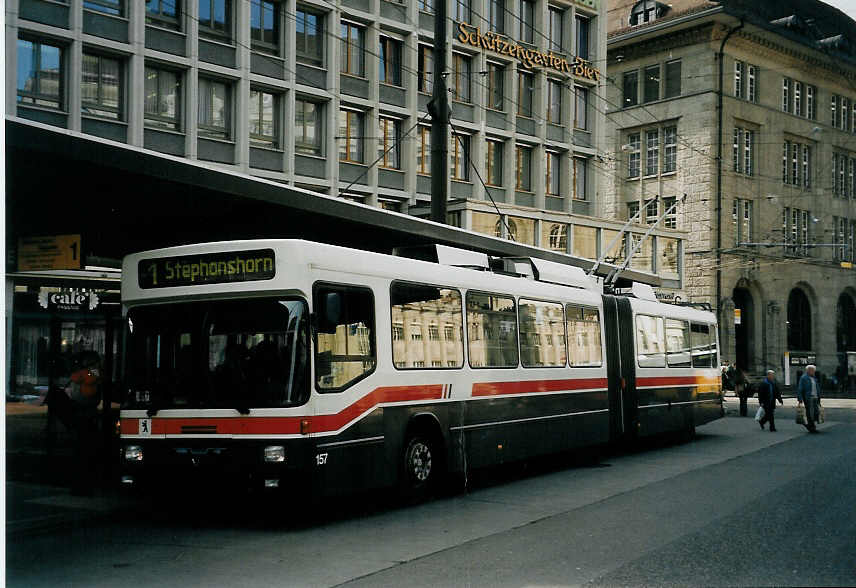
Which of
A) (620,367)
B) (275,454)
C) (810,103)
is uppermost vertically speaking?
(810,103)

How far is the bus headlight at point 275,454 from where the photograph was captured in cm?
1034

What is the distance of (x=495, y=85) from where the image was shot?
4241 centimetres

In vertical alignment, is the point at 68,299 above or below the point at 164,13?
below

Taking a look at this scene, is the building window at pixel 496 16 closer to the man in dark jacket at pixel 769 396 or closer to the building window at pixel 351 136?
the building window at pixel 351 136

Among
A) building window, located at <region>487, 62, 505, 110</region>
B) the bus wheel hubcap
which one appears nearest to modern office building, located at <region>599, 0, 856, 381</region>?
building window, located at <region>487, 62, 505, 110</region>

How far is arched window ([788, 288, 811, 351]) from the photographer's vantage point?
5972 cm

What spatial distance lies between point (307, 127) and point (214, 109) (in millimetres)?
3773

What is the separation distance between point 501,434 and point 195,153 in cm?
2005

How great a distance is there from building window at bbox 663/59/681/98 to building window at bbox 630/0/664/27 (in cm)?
283

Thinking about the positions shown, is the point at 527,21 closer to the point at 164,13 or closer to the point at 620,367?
the point at 164,13

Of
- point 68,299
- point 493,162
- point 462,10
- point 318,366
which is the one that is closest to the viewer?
point 318,366

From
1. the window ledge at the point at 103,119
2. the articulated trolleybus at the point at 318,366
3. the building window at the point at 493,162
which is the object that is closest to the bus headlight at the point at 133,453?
the articulated trolleybus at the point at 318,366

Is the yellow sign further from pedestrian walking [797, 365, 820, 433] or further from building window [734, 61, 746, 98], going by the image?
building window [734, 61, 746, 98]

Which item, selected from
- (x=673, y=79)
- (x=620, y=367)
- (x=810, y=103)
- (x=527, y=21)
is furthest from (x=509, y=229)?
(x=810, y=103)
